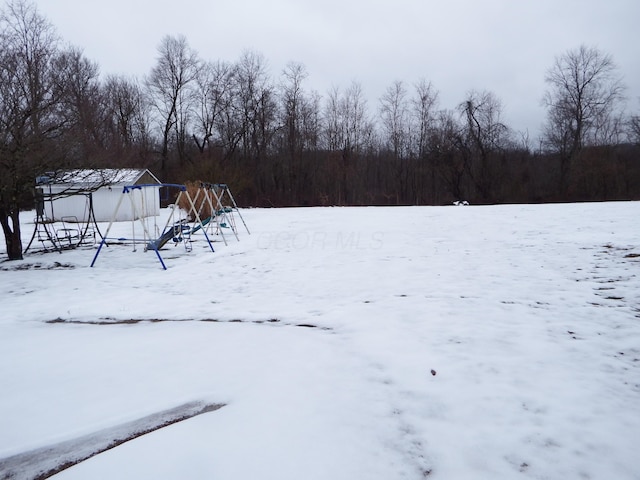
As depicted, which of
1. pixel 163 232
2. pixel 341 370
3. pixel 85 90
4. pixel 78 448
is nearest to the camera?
pixel 78 448

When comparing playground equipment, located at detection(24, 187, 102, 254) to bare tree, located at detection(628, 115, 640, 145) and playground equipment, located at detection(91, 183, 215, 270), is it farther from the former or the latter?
bare tree, located at detection(628, 115, 640, 145)

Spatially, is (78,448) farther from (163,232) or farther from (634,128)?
(634,128)

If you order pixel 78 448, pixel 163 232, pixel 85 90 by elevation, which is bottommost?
pixel 78 448

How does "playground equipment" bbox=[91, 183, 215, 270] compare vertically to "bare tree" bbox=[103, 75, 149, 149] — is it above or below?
below

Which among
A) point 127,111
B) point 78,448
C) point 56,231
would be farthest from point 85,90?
point 78,448

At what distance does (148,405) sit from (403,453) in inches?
78.4

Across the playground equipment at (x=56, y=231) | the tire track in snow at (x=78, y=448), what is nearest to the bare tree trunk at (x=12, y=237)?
the playground equipment at (x=56, y=231)

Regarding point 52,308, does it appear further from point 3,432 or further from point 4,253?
point 4,253

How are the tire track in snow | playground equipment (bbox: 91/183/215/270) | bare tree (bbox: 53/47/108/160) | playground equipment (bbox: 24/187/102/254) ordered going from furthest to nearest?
bare tree (bbox: 53/47/108/160) → playground equipment (bbox: 24/187/102/254) → playground equipment (bbox: 91/183/215/270) → the tire track in snow

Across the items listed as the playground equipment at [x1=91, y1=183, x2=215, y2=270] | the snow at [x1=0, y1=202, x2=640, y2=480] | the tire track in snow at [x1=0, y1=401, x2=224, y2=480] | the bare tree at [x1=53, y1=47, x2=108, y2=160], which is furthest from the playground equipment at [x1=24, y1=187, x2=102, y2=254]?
the bare tree at [x1=53, y1=47, x2=108, y2=160]

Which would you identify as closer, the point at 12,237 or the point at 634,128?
the point at 12,237

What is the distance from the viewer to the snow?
8.12 ft

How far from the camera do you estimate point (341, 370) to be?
12.1 feet

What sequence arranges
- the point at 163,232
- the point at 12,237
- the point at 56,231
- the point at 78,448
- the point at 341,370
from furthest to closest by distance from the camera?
1. the point at 56,231
2. the point at 163,232
3. the point at 12,237
4. the point at 341,370
5. the point at 78,448
